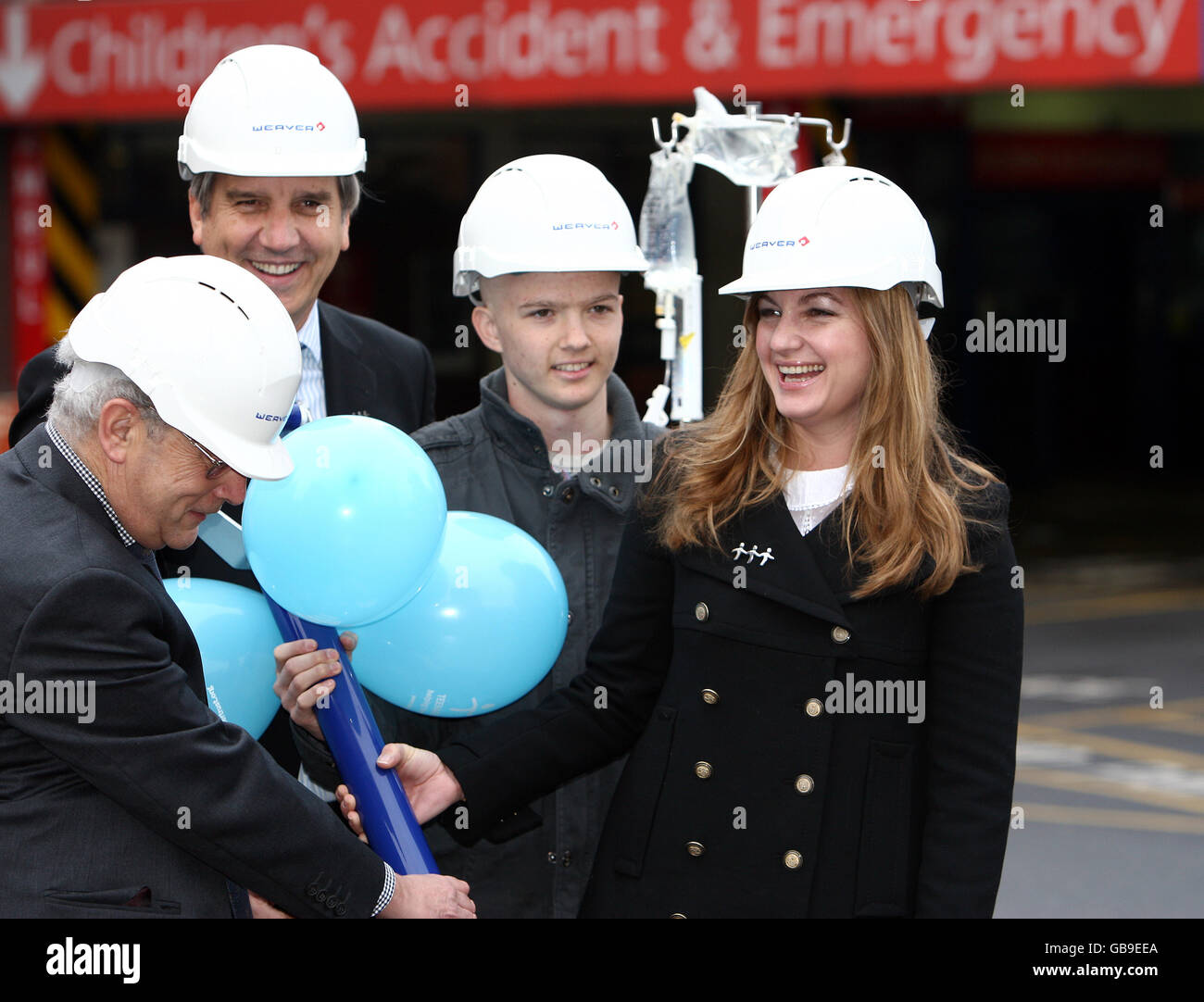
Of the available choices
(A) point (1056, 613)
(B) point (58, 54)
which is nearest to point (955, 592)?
(A) point (1056, 613)

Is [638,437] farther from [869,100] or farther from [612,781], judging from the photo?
[869,100]

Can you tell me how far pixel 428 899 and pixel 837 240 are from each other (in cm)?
138

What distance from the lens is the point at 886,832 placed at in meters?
2.86

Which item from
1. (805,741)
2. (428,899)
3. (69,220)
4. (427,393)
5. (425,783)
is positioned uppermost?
(69,220)

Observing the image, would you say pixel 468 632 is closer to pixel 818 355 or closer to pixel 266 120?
pixel 818 355

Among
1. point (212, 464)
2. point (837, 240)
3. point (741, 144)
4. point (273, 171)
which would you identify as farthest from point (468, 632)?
point (741, 144)

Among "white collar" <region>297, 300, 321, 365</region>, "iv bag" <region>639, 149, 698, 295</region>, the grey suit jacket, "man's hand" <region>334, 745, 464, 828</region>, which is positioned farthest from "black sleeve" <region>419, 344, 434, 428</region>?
the grey suit jacket

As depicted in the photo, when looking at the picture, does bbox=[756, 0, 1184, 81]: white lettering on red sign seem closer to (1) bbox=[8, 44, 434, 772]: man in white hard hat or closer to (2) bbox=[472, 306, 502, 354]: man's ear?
(1) bbox=[8, 44, 434, 772]: man in white hard hat

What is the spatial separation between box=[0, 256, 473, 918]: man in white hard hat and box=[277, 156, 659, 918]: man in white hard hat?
737mm

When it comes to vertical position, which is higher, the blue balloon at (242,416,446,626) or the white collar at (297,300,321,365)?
the white collar at (297,300,321,365)

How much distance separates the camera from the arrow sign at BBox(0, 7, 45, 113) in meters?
11.9

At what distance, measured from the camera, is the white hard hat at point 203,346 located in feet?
8.16

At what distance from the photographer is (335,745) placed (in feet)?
10.0

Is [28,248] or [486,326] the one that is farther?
[28,248]
